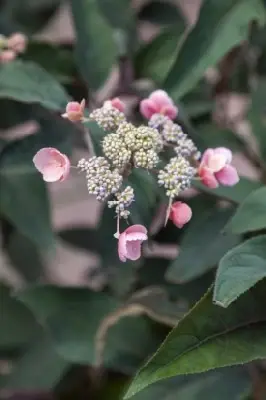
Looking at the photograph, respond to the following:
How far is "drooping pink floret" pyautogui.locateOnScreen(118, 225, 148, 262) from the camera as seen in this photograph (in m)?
0.34

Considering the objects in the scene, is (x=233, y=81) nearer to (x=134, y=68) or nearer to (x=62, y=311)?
(x=134, y=68)

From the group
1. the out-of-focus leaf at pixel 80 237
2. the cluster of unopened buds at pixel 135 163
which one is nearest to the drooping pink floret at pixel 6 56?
the cluster of unopened buds at pixel 135 163

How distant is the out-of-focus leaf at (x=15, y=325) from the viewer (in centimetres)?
67

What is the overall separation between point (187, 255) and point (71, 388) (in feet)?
0.91

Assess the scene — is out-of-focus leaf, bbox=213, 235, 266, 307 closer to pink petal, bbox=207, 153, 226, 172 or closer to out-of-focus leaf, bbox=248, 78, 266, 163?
pink petal, bbox=207, 153, 226, 172

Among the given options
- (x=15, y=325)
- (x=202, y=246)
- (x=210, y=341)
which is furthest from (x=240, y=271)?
(x=15, y=325)

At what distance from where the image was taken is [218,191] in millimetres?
457

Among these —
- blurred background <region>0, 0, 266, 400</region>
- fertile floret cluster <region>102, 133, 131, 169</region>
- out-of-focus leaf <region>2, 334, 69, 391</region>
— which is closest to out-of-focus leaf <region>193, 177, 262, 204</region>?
blurred background <region>0, 0, 266, 400</region>

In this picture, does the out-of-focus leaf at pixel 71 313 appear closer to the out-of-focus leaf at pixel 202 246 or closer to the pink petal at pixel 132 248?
the out-of-focus leaf at pixel 202 246

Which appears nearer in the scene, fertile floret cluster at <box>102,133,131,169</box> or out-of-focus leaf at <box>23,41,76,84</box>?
fertile floret cluster at <box>102,133,131,169</box>

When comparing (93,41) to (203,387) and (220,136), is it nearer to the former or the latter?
(220,136)

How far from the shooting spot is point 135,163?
35cm

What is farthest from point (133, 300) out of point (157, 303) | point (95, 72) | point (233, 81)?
point (233, 81)

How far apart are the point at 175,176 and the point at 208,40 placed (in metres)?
0.17
